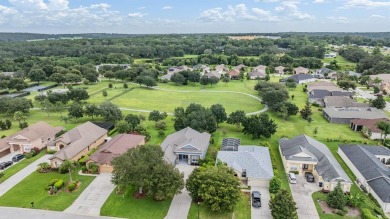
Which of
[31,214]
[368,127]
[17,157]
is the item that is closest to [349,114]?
[368,127]

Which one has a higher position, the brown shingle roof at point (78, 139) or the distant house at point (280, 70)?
the brown shingle roof at point (78, 139)

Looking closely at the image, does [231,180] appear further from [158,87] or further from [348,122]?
[158,87]

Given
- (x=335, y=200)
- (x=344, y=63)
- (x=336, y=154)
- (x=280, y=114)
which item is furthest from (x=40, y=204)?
(x=344, y=63)

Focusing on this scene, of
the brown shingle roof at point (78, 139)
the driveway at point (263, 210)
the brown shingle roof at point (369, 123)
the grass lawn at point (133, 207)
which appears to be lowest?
the driveway at point (263, 210)

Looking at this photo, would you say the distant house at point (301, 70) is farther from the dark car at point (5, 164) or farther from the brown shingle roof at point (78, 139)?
the dark car at point (5, 164)

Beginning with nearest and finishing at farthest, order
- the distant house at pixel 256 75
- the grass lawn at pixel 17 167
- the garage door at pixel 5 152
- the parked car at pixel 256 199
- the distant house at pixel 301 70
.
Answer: the parked car at pixel 256 199
the grass lawn at pixel 17 167
the garage door at pixel 5 152
the distant house at pixel 256 75
the distant house at pixel 301 70

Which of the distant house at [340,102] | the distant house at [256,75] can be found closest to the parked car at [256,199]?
the distant house at [340,102]

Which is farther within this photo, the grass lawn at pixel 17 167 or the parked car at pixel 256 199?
the grass lawn at pixel 17 167

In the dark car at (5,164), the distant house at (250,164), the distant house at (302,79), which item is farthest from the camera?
the distant house at (302,79)

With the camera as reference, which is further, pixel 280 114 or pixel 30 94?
pixel 30 94
